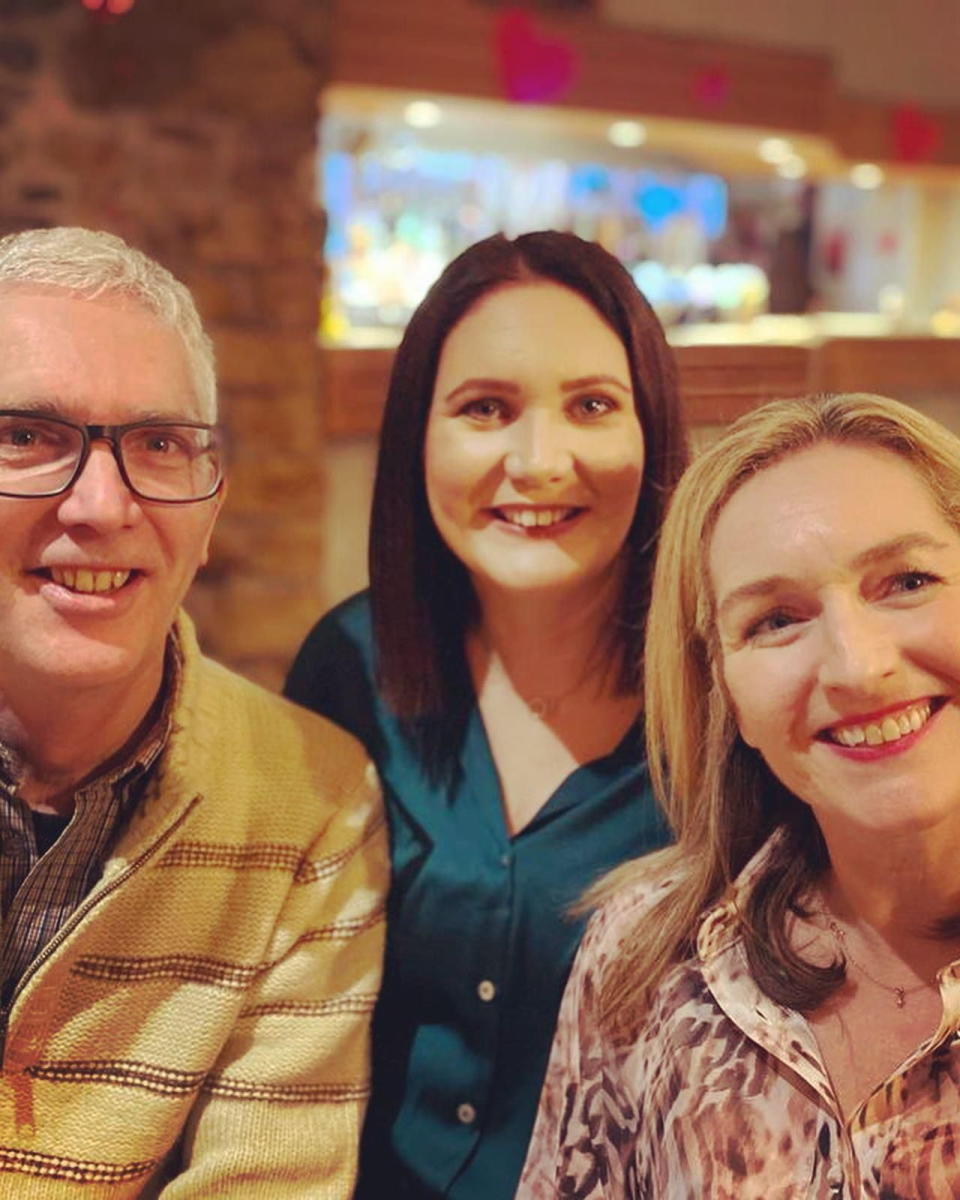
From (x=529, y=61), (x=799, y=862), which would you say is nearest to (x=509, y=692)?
(x=799, y=862)

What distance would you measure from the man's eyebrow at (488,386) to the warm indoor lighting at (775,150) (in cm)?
390

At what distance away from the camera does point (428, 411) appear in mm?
1714

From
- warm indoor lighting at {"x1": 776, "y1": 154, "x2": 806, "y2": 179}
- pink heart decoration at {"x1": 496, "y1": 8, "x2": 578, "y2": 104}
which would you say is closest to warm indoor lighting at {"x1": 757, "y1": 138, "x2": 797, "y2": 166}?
warm indoor lighting at {"x1": 776, "y1": 154, "x2": 806, "y2": 179}

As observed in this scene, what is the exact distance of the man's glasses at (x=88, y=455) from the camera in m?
1.30

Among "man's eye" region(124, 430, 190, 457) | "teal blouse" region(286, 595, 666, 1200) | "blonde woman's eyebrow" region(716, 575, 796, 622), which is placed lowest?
"teal blouse" region(286, 595, 666, 1200)

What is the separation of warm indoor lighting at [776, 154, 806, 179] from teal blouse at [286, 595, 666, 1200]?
4.40m

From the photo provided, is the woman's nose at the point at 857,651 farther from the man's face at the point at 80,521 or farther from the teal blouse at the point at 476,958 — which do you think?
the man's face at the point at 80,521

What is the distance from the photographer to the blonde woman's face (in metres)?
1.10

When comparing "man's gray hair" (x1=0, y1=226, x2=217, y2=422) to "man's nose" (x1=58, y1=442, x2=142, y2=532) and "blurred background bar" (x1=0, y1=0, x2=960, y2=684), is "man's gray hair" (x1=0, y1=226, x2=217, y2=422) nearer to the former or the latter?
"man's nose" (x1=58, y1=442, x2=142, y2=532)

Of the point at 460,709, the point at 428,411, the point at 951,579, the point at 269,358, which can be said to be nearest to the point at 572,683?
the point at 460,709

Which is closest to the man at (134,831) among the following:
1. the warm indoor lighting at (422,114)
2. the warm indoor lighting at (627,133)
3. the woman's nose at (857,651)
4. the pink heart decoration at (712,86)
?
the woman's nose at (857,651)

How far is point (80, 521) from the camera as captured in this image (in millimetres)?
1305

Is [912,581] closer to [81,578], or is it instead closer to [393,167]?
[81,578]

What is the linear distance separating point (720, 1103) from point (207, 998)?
564 millimetres
